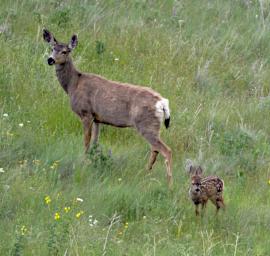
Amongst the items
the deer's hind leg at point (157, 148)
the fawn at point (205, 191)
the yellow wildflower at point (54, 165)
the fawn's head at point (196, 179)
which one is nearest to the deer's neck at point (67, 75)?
the deer's hind leg at point (157, 148)

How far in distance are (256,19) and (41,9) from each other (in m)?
3.64

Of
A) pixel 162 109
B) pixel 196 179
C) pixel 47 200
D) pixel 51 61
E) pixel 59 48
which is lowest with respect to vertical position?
pixel 47 200

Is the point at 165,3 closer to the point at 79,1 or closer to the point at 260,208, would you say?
the point at 79,1

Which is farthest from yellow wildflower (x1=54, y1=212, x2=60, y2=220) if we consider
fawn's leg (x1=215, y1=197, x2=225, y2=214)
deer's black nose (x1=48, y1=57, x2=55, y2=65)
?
deer's black nose (x1=48, y1=57, x2=55, y2=65)

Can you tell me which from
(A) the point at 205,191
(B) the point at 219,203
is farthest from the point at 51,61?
(B) the point at 219,203

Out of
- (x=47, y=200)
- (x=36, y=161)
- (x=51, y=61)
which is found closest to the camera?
(x=47, y=200)

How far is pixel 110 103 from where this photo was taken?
Result: 1097cm

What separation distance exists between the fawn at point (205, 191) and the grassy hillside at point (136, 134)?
0.15 metres

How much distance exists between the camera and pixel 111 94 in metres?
11.0

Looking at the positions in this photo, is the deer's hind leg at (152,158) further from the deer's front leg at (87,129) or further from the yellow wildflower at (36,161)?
the yellow wildflower at (36,161)

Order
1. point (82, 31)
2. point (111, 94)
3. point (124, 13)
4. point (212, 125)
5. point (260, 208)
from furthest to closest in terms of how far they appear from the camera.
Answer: point (124, 13), point (82, 31), point (212, 125), point (111, 94), point (260, 208)

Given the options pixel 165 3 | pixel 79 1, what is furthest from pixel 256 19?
pixel 79 1

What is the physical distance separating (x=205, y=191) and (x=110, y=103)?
6.38ft

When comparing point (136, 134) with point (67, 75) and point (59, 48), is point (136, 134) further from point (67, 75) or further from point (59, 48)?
point (59, 48)
